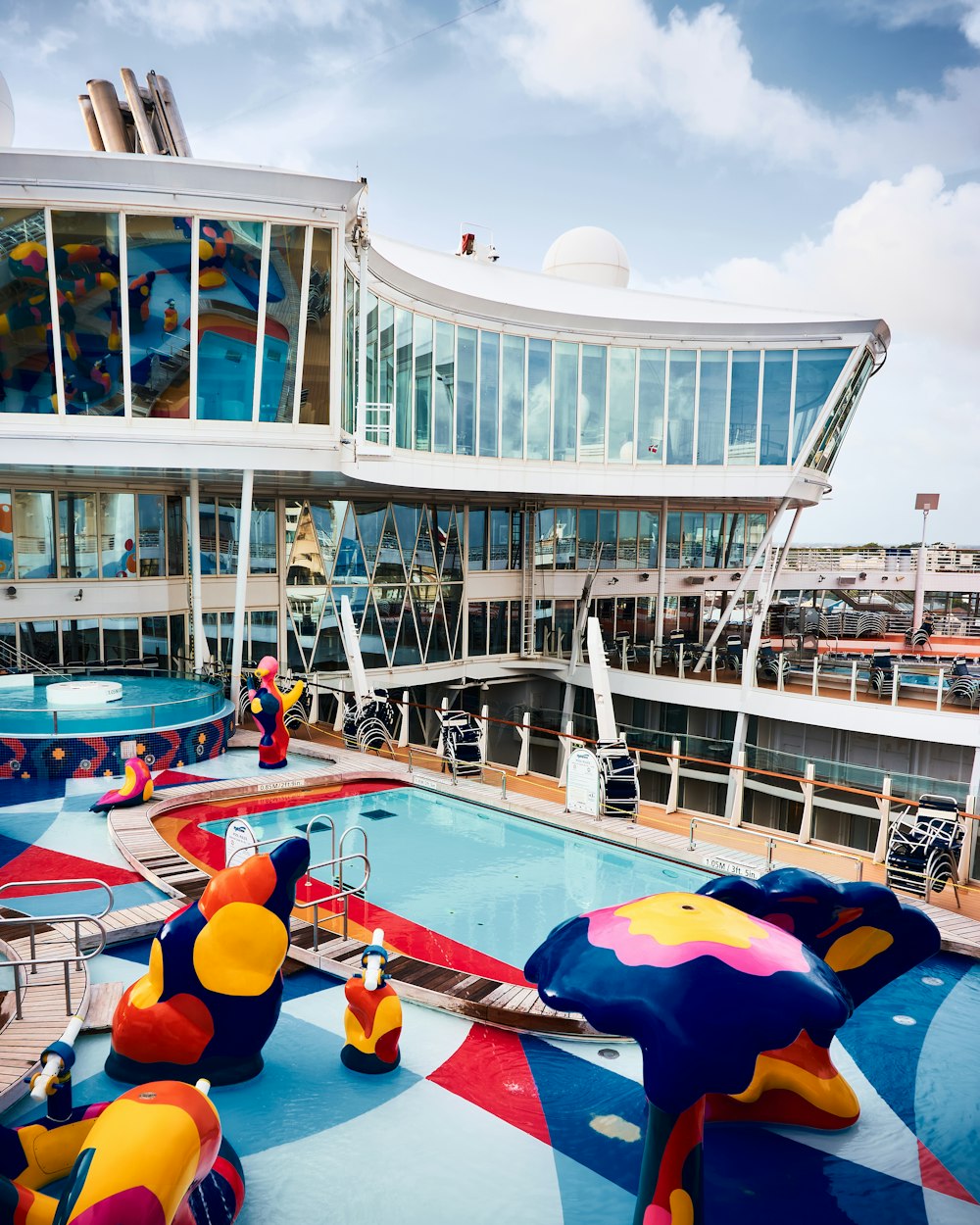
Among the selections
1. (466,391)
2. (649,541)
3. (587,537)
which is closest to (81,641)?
(466,391)

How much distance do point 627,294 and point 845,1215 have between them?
23.8 meters

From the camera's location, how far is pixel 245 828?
7.97 metres

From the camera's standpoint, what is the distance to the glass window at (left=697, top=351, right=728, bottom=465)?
21750mm

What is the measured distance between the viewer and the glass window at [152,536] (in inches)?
771

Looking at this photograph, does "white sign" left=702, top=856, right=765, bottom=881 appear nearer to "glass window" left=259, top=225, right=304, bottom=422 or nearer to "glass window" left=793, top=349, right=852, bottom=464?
"glass window" left=259, top=225, right=304, bottom=422

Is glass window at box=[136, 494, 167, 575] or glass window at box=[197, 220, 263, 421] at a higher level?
glass window at box=[197, 220, 263, 421]

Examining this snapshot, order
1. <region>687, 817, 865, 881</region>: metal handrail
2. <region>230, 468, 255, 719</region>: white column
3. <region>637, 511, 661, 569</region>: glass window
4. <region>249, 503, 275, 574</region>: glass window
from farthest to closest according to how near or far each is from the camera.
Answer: <region>637, 511, 661, 569</region>: glass window
<region>249, 503, 275, 574</region>: glass window
<region>230, 468, 255, 719</region>: white column
<region>687, 817, 865, 881</region>: metal handrail

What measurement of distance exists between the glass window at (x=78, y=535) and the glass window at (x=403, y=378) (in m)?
6.84

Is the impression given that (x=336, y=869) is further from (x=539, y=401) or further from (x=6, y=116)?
(x=6, y=116)

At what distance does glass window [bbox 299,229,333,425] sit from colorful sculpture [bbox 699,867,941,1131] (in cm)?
1216

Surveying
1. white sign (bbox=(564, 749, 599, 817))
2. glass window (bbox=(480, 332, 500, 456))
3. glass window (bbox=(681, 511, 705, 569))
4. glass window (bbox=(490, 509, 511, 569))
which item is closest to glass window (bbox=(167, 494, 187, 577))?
glass window (bbox=(480, 332, 500, 456))

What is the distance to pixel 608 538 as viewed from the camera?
2620 cm

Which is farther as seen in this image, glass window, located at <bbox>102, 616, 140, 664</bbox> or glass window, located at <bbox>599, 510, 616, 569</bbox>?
glass window, located at <bbox>599, 510, 616, 569</bbox>

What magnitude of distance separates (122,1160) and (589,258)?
29.2 metres
